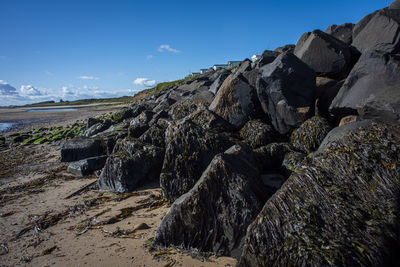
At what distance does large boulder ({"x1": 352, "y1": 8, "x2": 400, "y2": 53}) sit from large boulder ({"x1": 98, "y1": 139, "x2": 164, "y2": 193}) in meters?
6.37

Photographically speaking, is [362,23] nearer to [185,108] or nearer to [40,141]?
[185,108]

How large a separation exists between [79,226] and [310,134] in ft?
15.8

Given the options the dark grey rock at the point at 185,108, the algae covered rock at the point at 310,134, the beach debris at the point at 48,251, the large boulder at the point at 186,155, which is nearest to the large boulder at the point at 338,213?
the algae covered rock at the point at 310,134

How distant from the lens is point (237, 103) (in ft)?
21.3

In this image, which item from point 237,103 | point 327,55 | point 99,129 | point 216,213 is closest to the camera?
point 216,213

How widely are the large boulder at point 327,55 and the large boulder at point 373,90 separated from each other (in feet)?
5.25

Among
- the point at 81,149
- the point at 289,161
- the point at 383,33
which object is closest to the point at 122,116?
the point at 81,149

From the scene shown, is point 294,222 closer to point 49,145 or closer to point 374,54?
point 374,54

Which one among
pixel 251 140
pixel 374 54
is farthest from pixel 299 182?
pixel 374 54

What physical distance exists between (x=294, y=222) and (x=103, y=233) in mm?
2888

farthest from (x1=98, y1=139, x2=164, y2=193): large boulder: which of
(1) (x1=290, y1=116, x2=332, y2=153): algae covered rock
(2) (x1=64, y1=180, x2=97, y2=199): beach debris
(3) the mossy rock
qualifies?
(3) the mossy rock

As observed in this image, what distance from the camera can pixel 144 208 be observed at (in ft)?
14.5

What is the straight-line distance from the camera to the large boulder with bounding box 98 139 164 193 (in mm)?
5238

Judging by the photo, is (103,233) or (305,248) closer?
(305,248)
